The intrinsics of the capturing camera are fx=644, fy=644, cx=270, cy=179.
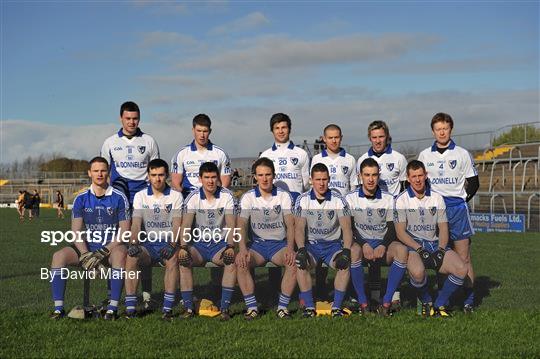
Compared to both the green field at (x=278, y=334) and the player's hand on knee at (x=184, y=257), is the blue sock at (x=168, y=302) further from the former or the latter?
the player's hand on knee at (x=184, y=257)

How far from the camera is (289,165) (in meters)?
7.60

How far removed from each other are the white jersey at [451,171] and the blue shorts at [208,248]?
246 cm

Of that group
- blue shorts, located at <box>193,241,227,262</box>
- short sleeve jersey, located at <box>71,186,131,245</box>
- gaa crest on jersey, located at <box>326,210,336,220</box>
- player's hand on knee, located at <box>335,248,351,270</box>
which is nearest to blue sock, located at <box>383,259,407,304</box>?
player's hand on knee, located at <box>335,248,351,270</box>

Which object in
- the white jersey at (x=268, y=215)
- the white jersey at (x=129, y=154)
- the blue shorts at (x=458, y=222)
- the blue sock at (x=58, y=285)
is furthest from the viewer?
the white jersey at (x=129, y=154)

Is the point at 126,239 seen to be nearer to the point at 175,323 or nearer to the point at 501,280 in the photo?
the point at 175,323

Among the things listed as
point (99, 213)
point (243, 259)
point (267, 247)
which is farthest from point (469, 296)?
point (99, 213)

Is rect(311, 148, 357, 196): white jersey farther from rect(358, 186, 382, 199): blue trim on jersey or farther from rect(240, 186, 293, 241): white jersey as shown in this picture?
rect(240, 186, 293, 241): white jersey

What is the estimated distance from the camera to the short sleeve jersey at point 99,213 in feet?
21.9

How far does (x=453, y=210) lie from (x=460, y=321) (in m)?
1.35

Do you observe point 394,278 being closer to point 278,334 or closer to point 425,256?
point 425,256

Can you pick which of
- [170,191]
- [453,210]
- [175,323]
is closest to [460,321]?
[453,210]

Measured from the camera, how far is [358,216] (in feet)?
22.5

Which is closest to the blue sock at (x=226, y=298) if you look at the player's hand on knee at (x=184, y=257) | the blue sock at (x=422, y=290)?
the player's hand on knee at (x=184, y=257)

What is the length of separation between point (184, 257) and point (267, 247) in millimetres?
887
